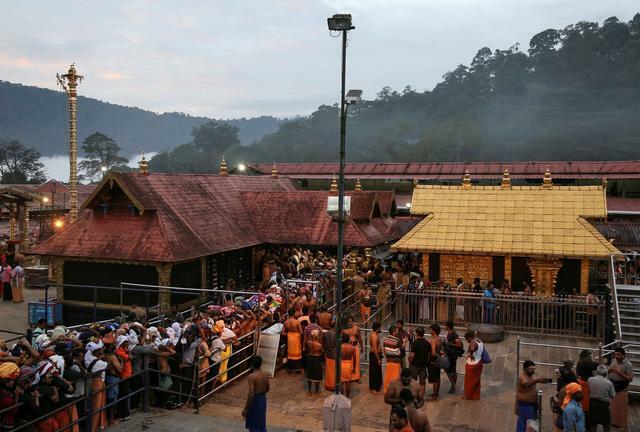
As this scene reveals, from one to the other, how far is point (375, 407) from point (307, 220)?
46.5ft

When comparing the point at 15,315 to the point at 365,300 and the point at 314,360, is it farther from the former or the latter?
the point at 314,360

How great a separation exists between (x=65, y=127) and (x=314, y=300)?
668 feet

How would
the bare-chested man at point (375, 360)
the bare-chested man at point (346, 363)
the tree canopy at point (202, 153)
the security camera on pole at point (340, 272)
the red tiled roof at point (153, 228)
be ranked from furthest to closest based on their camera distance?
the tree canopy at point (202, 153) < the red tiled roof at point (153, 228) < the bare-chested man at point (375, 360) < the bare-chested man at point (346, 363) < the security camera on pole at point (340, 272)

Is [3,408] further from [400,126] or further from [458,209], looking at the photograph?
[400,126]

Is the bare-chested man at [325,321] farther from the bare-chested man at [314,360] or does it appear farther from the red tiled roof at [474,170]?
the red tiled roof at [474,170]

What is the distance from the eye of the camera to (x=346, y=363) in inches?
470

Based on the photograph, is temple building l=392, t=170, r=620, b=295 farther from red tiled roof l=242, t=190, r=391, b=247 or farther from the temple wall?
red tiled roof l=242, t=190, r=391, b=247

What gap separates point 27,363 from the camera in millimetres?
9414

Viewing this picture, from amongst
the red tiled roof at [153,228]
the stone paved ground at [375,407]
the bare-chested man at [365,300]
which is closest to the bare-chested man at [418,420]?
the stone paved ground at [375,407]

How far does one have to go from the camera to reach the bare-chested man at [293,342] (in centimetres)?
1341

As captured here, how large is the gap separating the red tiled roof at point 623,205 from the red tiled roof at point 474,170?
7.00 feet

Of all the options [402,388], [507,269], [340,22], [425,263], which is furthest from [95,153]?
[402,388]

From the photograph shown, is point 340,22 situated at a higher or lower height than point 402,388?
higher

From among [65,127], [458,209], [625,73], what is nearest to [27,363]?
[458,209]
